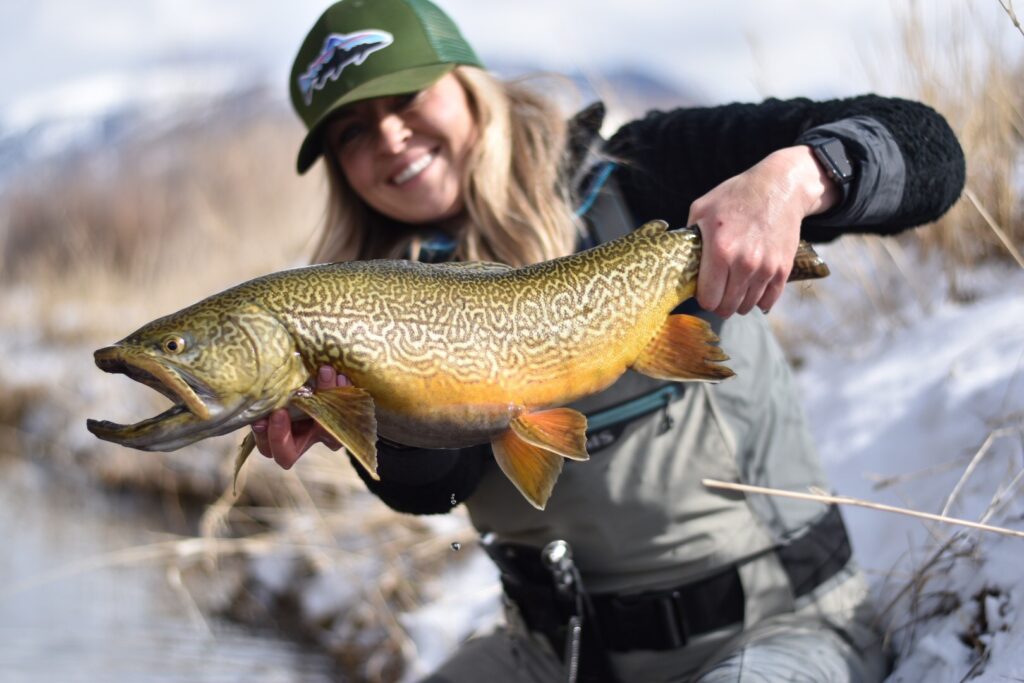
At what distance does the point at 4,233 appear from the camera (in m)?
12.0

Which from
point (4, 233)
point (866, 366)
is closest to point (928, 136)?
point (866, 366)

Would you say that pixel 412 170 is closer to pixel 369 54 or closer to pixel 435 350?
pixel 369 54

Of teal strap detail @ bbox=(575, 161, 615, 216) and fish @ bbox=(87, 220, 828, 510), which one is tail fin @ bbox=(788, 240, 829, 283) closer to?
fish @ bbox=(87, 220, 828, 510)

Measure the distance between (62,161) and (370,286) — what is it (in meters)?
14.9

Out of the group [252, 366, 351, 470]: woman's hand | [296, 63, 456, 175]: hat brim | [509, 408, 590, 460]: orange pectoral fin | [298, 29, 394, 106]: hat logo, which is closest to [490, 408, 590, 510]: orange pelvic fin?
[509, 408, 590, 460]: orange pectoral fin

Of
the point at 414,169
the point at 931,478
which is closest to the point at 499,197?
the point at 414,169

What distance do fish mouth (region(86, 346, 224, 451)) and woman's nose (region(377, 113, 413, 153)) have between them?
1.15 m

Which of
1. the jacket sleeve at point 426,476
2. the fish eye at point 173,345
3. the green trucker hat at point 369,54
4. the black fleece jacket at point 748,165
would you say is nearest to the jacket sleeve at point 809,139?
the black fleece jacket at point 748,165

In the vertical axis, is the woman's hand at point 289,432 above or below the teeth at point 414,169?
below

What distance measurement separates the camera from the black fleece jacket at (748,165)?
1.94 metres

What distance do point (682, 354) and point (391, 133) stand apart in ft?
3.66

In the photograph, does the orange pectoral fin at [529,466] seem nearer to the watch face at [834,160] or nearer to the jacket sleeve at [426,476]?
the jacket sleeve at [426,476]

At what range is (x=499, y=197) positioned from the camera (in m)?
2.45

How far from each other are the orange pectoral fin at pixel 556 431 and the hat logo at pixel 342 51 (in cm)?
122
